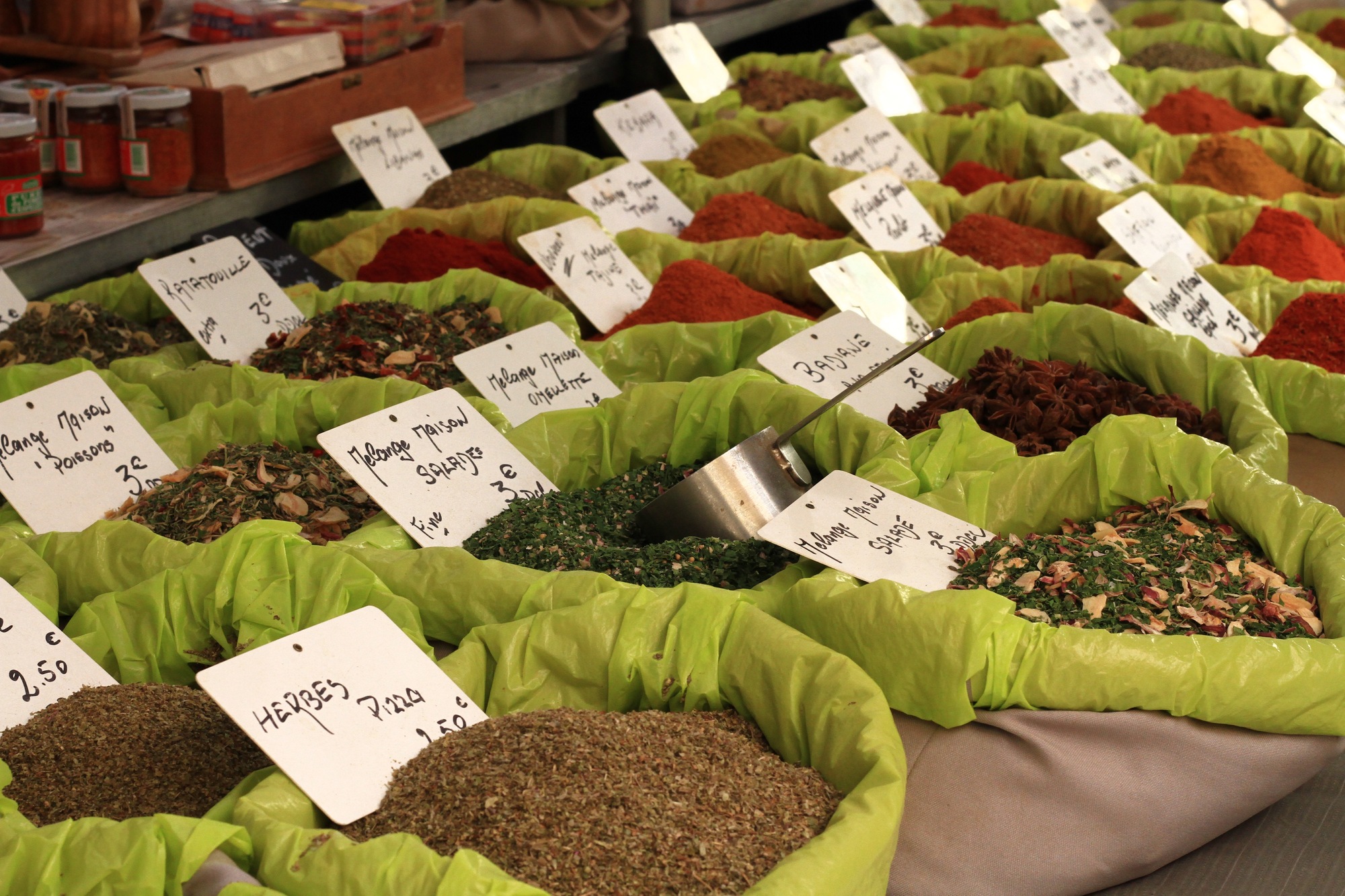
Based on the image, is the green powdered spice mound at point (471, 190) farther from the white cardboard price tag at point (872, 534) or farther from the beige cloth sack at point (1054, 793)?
the beige cloth sack at point (1054, 793)

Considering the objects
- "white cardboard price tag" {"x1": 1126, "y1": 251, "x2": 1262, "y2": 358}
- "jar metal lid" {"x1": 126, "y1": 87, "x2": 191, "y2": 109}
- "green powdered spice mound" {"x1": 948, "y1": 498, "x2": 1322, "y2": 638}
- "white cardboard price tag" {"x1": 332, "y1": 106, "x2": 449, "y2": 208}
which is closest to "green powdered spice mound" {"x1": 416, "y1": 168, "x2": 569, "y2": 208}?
"white cardboard price tag" {"x1": 332, "y1": 106, "x2": 449, "y2": 208}

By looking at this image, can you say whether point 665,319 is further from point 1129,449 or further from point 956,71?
point 956,71

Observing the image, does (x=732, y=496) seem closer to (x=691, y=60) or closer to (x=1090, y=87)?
(x=691, y=60)

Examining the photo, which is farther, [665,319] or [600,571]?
[665,319]

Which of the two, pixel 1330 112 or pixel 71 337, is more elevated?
pixel 71 337

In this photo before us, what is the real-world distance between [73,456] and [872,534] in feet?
2.84

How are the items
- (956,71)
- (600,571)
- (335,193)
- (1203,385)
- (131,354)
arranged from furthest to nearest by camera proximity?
(956,71) < (335,193) < (131,354) < (1203,385) < (600,571)

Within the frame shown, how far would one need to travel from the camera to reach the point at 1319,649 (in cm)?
112

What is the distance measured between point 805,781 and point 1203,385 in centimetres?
96

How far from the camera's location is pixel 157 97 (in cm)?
199

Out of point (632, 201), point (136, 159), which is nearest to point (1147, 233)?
point (632, 201)

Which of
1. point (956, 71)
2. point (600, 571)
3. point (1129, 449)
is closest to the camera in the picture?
point (600, 571)

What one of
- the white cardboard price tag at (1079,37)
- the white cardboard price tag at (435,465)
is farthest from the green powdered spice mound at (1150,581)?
the white cardboard price tag at (1079,37)

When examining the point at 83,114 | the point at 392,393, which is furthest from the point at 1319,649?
the point at 83,114
